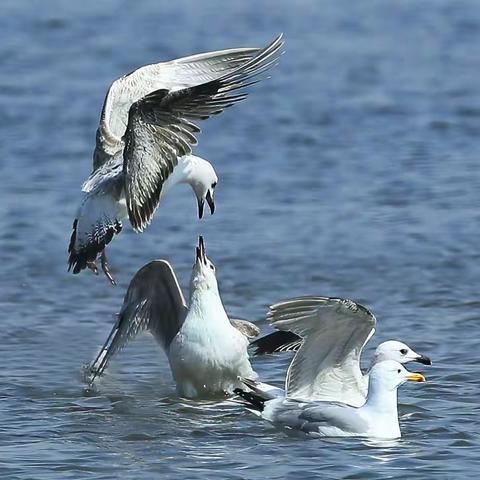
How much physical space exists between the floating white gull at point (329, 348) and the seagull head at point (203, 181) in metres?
1.50

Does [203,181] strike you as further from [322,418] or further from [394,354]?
[322,418]

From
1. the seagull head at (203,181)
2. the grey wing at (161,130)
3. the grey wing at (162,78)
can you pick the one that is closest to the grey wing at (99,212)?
the grey wing at (161,130)

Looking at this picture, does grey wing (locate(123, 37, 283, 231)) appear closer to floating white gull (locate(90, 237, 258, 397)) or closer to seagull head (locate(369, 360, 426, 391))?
floating white gull (locate(90, 237, 258, 397))

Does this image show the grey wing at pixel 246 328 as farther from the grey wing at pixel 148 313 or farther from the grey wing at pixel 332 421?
the grey wing at pixel 332 421

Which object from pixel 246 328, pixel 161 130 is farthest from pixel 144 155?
pixel 246 328

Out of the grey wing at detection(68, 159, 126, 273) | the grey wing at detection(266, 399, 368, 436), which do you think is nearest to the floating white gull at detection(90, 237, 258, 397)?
the grey wing at detection(68, 159, 126, 273)

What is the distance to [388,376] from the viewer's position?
9.13 metres

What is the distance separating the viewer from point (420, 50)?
22.2 m

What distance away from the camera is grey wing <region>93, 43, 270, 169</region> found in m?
12.3

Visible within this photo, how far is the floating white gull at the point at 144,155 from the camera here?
392 inches

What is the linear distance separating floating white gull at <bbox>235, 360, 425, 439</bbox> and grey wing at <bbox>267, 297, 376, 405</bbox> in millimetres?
271

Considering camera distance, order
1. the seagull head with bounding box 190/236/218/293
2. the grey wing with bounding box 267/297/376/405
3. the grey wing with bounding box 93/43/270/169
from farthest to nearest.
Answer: the grey wing with bounding box 93/43/270/169, the seagull head with bounding box 190/236/218/293, the grey wing with bounding box 267/297/376/405

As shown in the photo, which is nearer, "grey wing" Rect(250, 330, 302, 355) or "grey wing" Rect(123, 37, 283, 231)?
"grey wing" Rect(123, 37, 283, 231)

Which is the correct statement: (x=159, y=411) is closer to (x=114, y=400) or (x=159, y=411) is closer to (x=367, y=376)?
(x=114, y=400)
